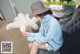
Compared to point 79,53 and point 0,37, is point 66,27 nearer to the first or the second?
point 79,53

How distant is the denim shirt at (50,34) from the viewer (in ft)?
6.53

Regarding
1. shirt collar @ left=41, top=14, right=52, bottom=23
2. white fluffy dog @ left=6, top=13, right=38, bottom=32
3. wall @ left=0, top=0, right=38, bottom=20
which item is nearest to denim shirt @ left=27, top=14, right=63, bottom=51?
shirt collar @ left=41, top=14, right=52, bottom=23

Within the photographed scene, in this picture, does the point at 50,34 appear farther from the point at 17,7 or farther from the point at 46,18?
the point at 17,7

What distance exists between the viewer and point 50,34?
1.99 m

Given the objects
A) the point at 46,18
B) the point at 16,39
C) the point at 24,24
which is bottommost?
the point at 16,39

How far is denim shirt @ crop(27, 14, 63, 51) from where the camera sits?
78.4 inches

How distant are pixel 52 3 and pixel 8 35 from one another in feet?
2.30

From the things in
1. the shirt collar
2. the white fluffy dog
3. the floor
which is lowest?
the floor

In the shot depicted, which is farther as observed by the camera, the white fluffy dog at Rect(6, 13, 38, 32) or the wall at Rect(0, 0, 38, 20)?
the wall at Rect(0, 0, 38, 20)

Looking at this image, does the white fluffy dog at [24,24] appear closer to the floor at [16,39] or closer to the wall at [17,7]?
the floor at [16,39]

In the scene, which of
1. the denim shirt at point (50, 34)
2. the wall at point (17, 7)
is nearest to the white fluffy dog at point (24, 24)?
the denim shirt at point (50, 34)

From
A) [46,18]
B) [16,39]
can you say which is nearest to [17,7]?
[16,39]

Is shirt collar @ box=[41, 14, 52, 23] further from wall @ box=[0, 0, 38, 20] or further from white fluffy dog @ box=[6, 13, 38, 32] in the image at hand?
wall @ box=[0, 0, 38, 20]

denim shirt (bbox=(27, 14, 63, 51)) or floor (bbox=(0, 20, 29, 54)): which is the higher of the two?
denim shirt (bbox=(27, 14, 63, 51))
